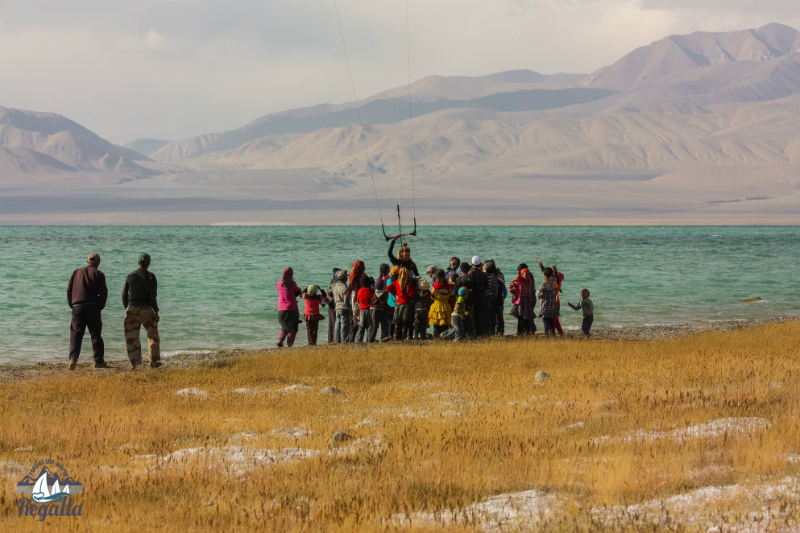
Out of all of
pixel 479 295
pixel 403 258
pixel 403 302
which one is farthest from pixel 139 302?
pixel 479 295

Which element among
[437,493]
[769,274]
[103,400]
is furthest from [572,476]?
[769,274]

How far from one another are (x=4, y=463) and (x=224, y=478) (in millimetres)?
2312

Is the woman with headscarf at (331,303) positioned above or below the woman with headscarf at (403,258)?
below

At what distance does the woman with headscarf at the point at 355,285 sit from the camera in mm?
16000

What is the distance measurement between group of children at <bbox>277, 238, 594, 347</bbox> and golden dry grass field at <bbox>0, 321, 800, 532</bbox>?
9.40ft

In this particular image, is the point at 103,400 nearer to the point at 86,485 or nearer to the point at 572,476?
the point at 86,485

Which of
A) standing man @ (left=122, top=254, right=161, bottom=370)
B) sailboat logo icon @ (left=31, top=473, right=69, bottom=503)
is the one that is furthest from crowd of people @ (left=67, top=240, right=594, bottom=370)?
sailboat logo icon @ (left=31, top=473, right=69, bottom=503)

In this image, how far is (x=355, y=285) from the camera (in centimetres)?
1639

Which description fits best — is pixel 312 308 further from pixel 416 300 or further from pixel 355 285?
pixel 416 300

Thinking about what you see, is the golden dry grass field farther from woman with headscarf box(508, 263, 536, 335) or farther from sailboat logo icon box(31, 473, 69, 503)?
woman with headscarf box(508, 263, 536, 335)

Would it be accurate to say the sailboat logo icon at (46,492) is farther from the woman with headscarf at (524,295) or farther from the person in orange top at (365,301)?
the woman with headscarf at (524,295)

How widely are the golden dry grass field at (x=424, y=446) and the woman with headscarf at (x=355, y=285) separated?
3226 mm

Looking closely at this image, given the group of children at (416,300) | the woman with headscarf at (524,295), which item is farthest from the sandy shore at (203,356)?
the group of children at (416,300)

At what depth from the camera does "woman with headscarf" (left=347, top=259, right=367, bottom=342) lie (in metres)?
16.0
